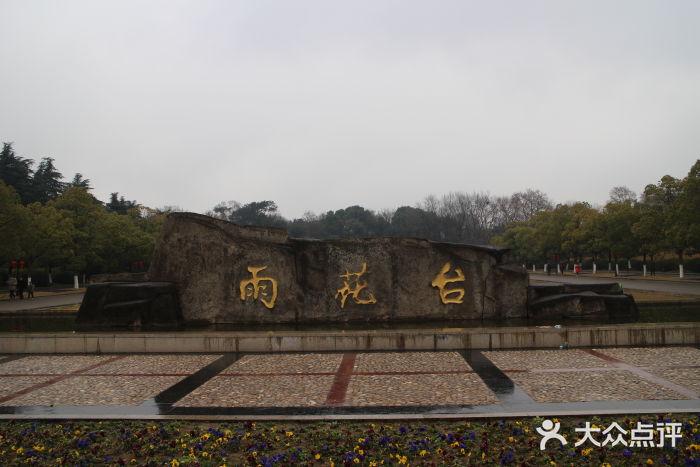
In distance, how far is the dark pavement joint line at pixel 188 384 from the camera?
24.3 feet

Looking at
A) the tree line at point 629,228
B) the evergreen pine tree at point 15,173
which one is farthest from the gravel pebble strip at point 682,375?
the evergreen pine tree at point 15,173

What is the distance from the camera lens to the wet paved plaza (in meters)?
6.95

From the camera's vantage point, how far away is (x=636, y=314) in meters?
14.0

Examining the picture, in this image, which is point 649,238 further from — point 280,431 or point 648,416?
point 280,431

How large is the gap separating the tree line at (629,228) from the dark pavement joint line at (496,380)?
1000 inches

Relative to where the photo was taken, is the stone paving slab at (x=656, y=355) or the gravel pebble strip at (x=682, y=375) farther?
the stone paving slab at (x=656, y=355)

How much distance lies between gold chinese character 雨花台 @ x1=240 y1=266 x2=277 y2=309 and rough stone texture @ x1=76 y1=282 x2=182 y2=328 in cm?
186

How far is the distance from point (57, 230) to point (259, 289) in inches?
965

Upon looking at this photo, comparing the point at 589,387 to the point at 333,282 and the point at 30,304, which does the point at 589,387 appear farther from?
the point at 30,304

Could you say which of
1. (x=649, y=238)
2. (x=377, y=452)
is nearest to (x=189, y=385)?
(x=377, y=452)

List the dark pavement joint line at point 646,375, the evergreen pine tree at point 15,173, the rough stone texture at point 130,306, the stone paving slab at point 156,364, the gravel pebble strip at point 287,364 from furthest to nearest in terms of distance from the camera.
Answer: the evergreen pine tree at point 15,173 → the rough stone texture at point 130,306 → the stone paving slab at point 156,364 → the gravel pebble strip at point 287,364 → the dark pavement joint line at point 646,375

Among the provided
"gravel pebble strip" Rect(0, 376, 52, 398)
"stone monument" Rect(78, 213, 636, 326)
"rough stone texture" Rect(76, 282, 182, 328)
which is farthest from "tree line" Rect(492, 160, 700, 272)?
"gravel pebble strip" Rect(0, 376, 52, 398)

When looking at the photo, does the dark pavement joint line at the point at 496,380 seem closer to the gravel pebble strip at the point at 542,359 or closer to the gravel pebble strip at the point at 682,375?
the gravel pebble strip at the point at 542,359

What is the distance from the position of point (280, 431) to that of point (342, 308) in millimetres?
8201
